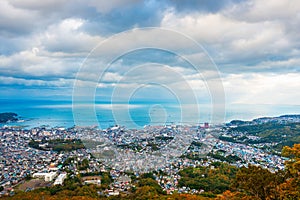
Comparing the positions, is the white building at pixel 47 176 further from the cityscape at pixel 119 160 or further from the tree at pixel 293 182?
the tree at pixel 293 182

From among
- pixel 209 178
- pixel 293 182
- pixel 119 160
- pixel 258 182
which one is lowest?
pixel 209 178

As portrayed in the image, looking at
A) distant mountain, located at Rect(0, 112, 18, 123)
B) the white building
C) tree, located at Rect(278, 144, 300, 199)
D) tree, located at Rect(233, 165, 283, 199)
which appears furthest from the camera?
distant mountain, located at Rect(0, 112, 18, 123)

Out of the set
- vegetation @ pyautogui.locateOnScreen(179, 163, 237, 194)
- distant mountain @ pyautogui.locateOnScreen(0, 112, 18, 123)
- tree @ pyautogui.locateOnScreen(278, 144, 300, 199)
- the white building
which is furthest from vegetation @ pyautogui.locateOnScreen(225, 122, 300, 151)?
distant mountain @ pyautogui.locateOnScreen(0, 112, 18, 123)

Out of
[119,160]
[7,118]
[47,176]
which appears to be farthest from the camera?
[7,118]

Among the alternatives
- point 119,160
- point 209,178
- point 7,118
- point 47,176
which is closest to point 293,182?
point 119,160

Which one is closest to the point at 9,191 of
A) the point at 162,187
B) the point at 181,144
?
the point at 162,187

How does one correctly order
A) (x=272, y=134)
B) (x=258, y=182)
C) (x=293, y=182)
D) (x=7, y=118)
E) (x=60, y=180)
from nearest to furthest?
1. (x=293, y=182)
2. (x=258, y=182)
3. (x=60, y=180)
4. (x=272, y=134)
5. (x=7, y=118)

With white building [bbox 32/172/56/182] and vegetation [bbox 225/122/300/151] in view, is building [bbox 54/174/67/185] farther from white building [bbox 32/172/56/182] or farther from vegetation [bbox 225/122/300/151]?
vegetation [bbox 225/122/300/151]

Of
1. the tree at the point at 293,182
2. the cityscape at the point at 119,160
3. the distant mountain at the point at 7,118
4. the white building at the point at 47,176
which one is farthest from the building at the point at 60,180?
the distant mountain at the point at 7,118

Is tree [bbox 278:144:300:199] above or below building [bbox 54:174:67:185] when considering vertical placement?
above

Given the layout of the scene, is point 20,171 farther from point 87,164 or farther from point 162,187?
point 162,187

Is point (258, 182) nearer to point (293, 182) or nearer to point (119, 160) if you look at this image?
point (293, 182)
